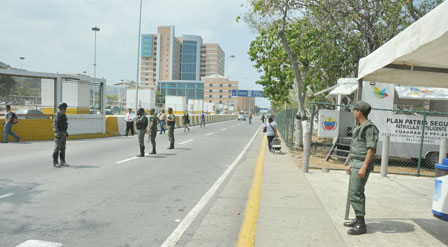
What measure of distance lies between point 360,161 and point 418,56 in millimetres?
1765

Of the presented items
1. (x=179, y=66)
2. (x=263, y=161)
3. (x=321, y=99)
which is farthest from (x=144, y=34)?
(x=263, y=161)

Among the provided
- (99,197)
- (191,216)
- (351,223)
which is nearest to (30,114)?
(99,197)

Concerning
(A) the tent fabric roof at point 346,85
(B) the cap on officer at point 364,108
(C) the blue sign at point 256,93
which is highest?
(C) the blue sign at point 256,93


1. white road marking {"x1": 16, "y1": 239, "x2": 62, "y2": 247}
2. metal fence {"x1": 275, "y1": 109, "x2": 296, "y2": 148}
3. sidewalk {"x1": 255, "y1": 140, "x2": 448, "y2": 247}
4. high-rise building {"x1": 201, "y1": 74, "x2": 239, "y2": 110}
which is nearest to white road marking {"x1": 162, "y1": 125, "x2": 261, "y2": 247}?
sidewalk {"x1": 255, "y1": 140, "x2": 448, "y2": 247}

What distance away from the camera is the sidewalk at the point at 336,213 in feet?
14.3

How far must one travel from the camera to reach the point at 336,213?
17.9 feet

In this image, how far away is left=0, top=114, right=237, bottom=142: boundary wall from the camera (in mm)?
Answer: 16031

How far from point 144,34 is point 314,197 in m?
180

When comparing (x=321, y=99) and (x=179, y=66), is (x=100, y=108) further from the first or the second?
(x=179, y=66)

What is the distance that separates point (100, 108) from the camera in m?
20.3

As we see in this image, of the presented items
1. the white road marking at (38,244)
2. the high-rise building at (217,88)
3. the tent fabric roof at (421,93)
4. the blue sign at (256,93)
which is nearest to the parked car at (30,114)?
the white road marking at (38,244)

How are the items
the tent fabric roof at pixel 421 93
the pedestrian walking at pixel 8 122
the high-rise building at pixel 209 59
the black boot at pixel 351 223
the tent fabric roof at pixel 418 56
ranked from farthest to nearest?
the high-rise building at pixel 209 59
the pedestrian walking at pixel 8 122
the tent fabric roof at pixel 421 93
the black boot at pixel 351 223
the tent fabric roof at pixel 418 56

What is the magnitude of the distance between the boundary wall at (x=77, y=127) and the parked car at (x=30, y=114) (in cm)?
99

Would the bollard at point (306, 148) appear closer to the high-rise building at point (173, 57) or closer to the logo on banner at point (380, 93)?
the logo on banner at point (380, 93)
